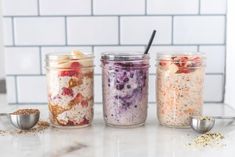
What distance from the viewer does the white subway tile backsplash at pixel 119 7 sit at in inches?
37.8

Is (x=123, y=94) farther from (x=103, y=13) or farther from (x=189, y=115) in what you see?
(x=103, y=13)

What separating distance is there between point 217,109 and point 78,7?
1.55ft

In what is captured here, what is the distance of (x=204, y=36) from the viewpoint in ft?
3.21

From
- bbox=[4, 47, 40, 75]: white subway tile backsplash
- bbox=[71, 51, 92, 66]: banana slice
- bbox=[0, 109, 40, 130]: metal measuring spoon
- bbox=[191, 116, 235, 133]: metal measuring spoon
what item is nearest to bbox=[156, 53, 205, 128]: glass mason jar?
bbox=[191, 116, 235, 133]: metal measuring spoon

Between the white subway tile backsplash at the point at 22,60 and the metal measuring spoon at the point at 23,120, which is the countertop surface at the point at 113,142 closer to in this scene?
the metal measuring spoon at the point at 23,120

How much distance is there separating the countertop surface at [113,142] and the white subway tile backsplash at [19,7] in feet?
1.06

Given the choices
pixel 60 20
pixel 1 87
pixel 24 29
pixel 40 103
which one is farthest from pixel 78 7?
pixel 1 87

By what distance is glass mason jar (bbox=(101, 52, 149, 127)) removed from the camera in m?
0.75

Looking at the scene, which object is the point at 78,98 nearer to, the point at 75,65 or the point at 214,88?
the point at 75,65

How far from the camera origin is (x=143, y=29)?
0.97 metres

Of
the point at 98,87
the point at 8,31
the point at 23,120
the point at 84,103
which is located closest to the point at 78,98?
the point at 84,103

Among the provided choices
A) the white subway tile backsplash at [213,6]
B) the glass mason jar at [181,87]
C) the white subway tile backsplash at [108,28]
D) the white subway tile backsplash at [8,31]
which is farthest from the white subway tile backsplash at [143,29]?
the white subway tile backsplash at [8,31]

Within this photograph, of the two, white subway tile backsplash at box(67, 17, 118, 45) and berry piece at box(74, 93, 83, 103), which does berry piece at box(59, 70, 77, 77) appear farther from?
white subway tile backsplash at box(67, 17, 118, 45)

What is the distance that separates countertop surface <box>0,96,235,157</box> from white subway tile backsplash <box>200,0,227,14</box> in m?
0.33
